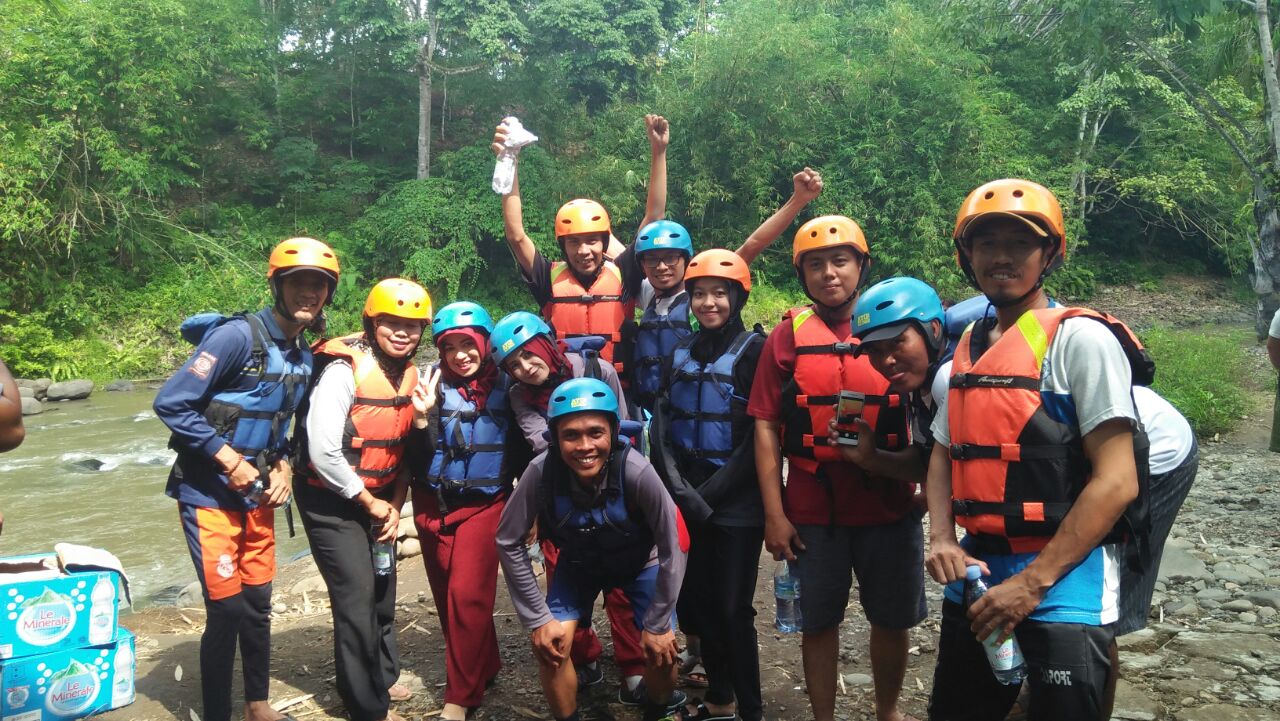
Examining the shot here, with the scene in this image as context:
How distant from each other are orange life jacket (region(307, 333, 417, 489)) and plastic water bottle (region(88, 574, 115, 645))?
1.08 metres

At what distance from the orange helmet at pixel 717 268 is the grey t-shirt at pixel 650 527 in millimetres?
1051

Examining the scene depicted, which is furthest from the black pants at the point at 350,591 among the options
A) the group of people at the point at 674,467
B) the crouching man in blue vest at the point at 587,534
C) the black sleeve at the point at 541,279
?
the black sleeve at the point at 541,279

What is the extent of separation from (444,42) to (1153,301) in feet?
86.8

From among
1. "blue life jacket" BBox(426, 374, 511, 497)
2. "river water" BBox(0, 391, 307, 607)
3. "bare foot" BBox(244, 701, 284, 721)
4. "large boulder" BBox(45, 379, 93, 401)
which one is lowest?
"river water" BBox(0, 391, 307, 607)

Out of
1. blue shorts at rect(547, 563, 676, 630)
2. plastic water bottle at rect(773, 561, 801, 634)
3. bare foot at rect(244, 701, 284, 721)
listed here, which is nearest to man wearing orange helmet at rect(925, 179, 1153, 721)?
plastic water bottle at rect(773, 561, 801, 634)

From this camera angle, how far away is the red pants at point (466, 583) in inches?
184

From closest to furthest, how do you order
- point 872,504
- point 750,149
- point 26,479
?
point 872,504, point 26,479, point 750,149

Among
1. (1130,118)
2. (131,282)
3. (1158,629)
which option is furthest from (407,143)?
(1158,629)

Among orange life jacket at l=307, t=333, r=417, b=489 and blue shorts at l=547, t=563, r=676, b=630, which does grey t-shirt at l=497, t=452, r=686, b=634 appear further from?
orange life jacket at l=307, t=333, r=417, b=489

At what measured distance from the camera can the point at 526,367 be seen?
181 inches

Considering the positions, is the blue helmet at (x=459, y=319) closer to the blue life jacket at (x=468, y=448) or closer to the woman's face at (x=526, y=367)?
the woman's face at (x=526, y=367)

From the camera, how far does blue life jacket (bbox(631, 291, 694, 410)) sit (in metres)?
5.04

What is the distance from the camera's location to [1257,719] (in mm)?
4184

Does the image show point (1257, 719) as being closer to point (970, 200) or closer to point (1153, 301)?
point (970, 200)
